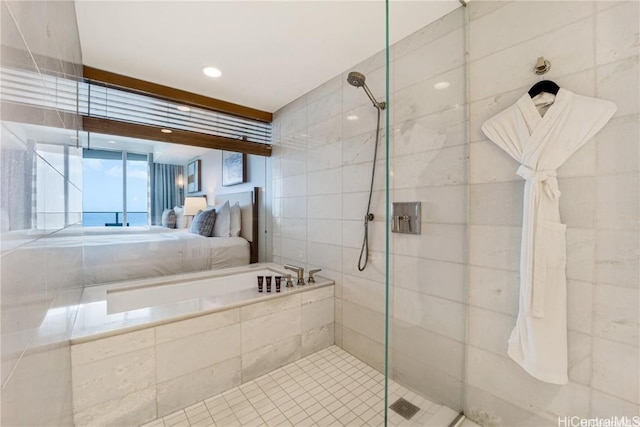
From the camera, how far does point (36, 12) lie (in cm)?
72

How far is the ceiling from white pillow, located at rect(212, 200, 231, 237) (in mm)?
1245

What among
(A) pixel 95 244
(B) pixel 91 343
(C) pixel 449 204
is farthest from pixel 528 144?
(A) pixel 95 244

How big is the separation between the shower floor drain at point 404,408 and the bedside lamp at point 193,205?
2402 mm

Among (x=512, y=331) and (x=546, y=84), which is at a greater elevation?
(x=546, y=84)

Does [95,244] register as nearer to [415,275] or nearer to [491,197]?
[415,275]

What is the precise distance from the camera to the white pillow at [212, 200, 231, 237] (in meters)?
2.86

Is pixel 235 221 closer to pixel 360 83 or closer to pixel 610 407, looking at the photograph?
pixel 360 83

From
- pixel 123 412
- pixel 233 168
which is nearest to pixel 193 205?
pixel 233 168

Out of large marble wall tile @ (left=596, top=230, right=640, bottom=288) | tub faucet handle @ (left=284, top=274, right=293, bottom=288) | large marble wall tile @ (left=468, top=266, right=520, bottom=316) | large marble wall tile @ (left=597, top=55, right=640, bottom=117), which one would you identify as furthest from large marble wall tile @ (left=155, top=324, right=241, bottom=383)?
large marble wall tile @ (left=597, top=55, right=640, bottom=117)

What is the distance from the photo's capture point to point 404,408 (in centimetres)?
131

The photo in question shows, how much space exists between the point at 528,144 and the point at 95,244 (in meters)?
3.10

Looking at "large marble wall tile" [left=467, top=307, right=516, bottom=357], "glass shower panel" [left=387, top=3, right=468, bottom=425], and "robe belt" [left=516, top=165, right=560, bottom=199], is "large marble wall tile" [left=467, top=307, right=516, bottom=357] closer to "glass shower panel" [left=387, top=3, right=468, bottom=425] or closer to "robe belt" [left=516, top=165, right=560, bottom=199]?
"glass shower panel" [left=387, top=3, right=468, bottom=425]

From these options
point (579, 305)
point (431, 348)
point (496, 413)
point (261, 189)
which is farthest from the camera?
point (261, 189)

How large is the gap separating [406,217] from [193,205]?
217 centimetres
